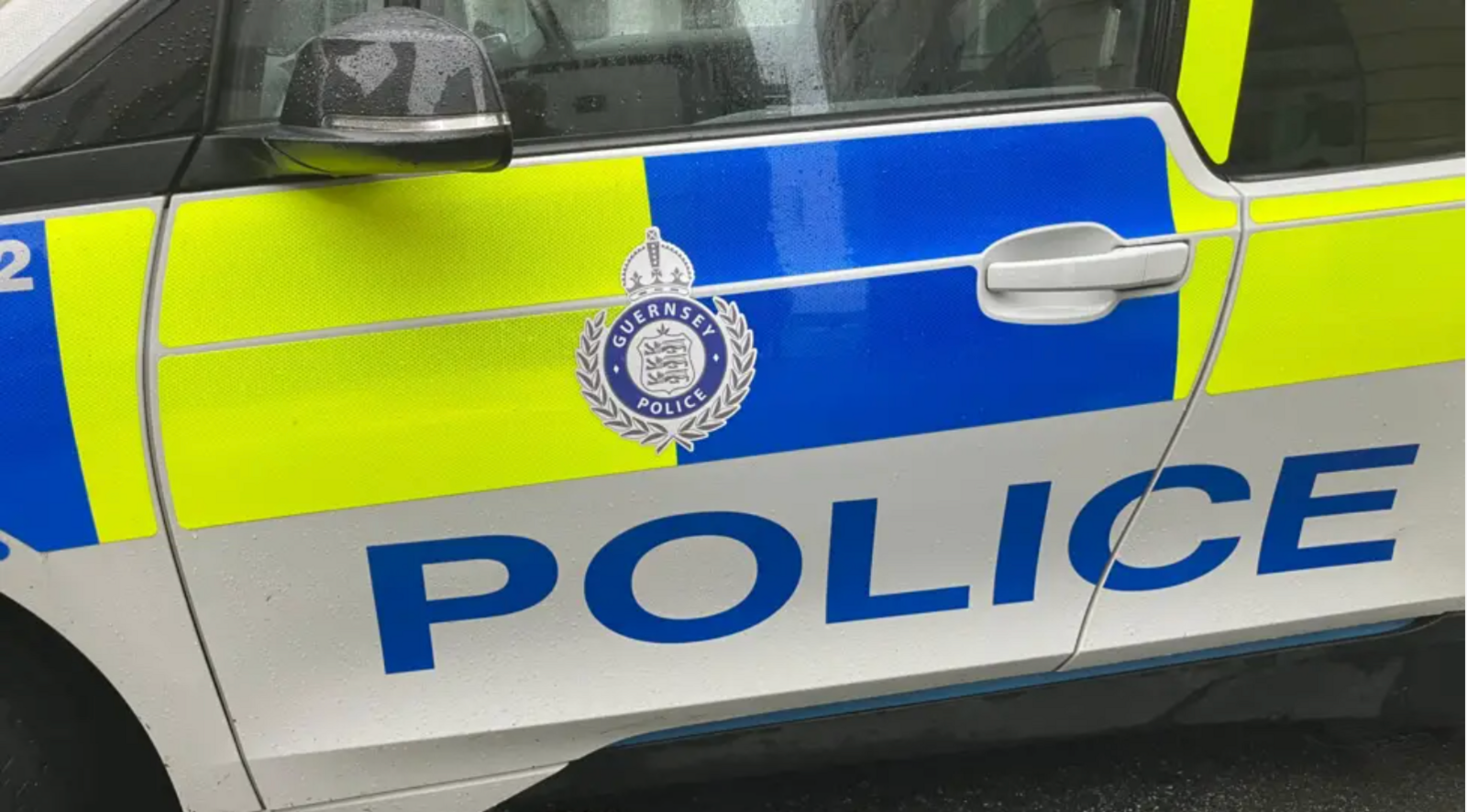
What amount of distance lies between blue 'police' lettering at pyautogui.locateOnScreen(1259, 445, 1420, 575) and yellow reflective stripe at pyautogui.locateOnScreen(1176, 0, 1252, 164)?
17.2 inches

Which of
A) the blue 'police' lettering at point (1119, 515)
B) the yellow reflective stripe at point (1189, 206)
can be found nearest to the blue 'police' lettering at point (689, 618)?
the blue 'police' lettering at point (1119, 515)

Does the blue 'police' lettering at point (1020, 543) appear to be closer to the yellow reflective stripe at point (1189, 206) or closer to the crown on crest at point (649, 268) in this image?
the yellow reflective stripe at point (1189, 206)

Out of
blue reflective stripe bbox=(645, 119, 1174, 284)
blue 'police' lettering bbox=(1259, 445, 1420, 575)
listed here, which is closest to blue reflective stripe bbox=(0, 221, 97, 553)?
blue reflective stripe bbox=(645, 119, 1174, 284)

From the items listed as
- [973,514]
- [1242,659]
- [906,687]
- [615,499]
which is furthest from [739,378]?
[1242,659]

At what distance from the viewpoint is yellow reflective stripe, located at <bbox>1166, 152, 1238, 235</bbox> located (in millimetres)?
1509

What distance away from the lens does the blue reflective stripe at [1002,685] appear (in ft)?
5.38

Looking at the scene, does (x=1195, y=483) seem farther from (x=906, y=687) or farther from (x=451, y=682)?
(x=451, y=682)

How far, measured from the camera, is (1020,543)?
5.19ft

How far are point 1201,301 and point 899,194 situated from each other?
401mm

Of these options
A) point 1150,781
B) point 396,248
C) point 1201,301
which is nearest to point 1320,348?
point 1201,301

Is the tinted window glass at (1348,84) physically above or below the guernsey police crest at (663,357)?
above

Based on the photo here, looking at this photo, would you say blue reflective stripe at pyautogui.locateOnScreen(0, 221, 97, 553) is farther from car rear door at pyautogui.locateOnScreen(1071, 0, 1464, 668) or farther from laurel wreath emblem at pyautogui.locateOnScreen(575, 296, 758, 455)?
car rear door at pyautogui.locateOnScreen(1071, 0, 1464, 668)

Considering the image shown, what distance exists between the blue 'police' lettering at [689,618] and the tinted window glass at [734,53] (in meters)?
0.47

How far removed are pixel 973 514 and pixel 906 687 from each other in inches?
10.3
